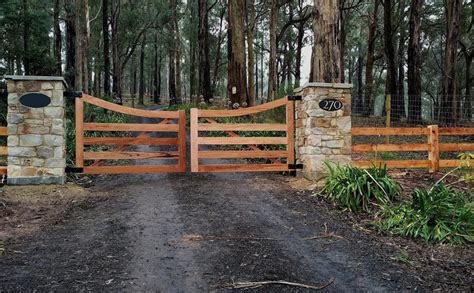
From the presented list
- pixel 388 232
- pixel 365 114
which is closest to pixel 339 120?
pixel 388 232

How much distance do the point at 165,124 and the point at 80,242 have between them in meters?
3.55

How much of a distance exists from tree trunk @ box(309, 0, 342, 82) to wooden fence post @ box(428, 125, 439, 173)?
1.96 metres

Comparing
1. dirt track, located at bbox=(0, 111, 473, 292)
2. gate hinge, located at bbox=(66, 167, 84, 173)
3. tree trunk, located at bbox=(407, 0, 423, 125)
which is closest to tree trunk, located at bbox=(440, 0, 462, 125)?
tree trunk, located at bbox=(407, 0, 423, 125)

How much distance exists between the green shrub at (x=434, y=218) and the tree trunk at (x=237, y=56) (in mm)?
8389

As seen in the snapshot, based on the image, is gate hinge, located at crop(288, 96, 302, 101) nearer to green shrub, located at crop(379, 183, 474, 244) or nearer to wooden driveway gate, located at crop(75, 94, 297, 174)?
wooden driveway gate, located at crop(75, 94, 297, 174)

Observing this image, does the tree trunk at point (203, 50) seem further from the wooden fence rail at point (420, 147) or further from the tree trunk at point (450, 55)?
the wooden fence rail at point (420, 147)

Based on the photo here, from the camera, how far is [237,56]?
12789 mm

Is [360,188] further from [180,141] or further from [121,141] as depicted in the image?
[121,141]

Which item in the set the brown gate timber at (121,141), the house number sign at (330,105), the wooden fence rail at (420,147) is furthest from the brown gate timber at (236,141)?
the wooden fence rail at (420,147)

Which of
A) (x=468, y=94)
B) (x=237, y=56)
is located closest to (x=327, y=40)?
(x=237, y=56)

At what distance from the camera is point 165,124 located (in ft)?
24.2

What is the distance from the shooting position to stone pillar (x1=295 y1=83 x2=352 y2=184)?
6871 millimetres

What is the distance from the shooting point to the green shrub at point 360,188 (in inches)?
213

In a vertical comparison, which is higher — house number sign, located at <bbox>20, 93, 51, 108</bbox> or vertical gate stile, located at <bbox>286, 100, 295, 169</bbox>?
house number sign, located at <bbox>20, 93, 51, 108</bbox>
